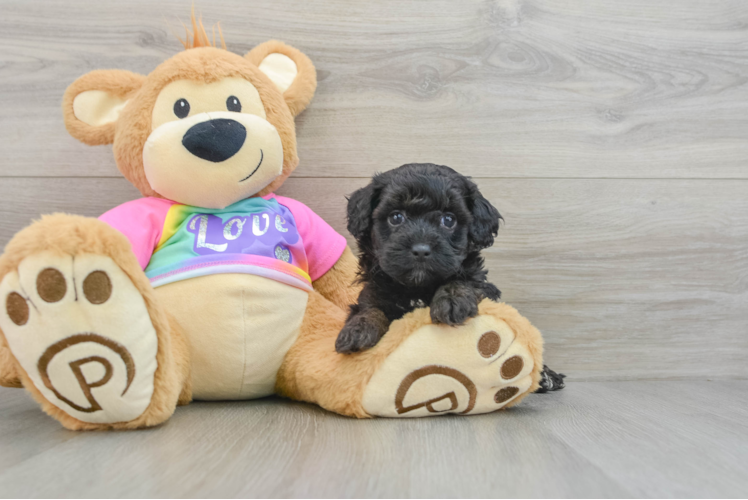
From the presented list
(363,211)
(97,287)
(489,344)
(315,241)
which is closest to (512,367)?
(489,344)

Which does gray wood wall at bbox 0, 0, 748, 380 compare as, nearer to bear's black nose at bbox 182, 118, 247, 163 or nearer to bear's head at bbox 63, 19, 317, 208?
bear's head at bbox 63, 19, 317, 208

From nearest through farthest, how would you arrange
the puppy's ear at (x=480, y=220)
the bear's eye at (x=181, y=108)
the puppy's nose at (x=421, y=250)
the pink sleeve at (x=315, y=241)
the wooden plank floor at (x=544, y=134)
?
the puppy's nose at (x=421, y=250)
the puppy's ear at (x=480, y=220)
the bear's eye at (x=181, y=108)
the pink sleeve at (x=315, y=241)
the wooden plank floor at (x=544, y=134)

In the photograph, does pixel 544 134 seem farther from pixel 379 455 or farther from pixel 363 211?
pixel 379 455

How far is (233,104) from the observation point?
4.12 feet

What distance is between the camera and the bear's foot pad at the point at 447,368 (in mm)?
1038

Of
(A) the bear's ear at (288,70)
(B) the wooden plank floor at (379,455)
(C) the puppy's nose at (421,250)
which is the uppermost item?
(A) the bear's ear at (288,70)

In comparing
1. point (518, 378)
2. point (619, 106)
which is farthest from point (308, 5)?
point (518, 378)

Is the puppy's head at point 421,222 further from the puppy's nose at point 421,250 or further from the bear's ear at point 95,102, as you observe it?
the bear's ear at point 95,102

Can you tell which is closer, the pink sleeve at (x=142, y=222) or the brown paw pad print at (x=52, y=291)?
the brown paw pad print at (x=52, y=291)

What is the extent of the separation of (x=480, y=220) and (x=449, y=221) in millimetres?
72

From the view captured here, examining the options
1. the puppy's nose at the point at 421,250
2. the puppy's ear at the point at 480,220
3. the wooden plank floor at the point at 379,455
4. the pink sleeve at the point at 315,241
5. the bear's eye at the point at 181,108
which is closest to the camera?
the wooden plank floor at the point at 379,455

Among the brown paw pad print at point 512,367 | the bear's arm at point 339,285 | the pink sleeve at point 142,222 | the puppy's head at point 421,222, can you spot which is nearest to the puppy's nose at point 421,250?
the puppy's head at point 421,222

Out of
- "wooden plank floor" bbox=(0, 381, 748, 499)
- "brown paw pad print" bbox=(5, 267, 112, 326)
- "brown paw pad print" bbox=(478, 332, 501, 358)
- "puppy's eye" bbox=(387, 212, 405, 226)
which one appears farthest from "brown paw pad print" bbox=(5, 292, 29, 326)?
"brown paw pad print" bbox=(478, 332, 501, 358)

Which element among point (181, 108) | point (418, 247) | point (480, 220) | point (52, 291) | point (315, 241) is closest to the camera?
point (52, 291)
